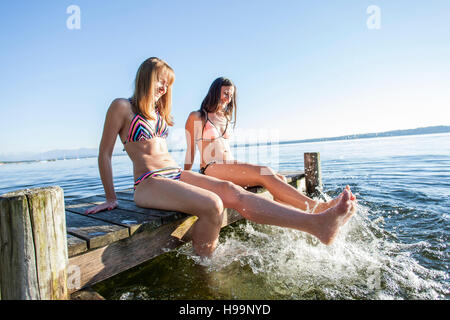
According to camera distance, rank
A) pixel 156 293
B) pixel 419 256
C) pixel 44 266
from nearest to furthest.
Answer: pixel 44 266
pixel 156 293
pixel 419 256

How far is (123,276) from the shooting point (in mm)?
2797

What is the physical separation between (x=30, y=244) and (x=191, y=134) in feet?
8.46

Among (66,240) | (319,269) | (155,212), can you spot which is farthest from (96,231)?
(319,269)

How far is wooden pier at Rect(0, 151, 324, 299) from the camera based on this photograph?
5.06 feet

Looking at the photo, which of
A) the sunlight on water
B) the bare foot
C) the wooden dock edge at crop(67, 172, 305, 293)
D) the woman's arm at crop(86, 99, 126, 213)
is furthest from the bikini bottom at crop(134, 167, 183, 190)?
the bare foot

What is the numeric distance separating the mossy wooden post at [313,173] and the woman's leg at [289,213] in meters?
3.42

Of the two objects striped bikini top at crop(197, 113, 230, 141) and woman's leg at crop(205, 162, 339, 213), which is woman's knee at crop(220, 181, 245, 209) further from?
striped bikini top at crop(197, 113, 230, 141)

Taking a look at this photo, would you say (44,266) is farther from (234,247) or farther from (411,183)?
(411,183)

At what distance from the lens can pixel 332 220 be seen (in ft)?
7.22

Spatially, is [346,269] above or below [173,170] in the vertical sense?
below

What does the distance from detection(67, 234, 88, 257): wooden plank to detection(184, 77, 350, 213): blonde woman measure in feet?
6.05

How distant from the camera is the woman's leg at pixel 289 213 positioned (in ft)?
7.22
